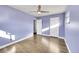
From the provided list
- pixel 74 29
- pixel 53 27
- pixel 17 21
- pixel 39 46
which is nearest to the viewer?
pixel 74 29

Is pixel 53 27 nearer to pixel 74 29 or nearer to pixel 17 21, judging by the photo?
pixel 74 29

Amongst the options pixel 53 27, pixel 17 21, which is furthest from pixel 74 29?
pixel 17 21

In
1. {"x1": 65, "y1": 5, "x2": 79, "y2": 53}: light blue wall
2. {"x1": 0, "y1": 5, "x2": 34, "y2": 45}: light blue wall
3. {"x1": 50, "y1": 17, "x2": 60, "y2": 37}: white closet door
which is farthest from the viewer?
{"x1": 50, "y1": 17, "x2": 60, "y2": 37}: white closet door

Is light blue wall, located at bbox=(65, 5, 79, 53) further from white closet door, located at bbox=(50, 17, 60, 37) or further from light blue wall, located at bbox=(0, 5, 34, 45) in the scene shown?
light blue wall, located at bbox=(0, 5, 34, 45)

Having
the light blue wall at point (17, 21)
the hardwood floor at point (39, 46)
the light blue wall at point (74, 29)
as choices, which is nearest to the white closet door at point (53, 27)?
the hardwood floor at point (39, 46)

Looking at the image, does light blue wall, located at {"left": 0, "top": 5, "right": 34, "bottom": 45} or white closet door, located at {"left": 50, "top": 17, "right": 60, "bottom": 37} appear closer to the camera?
light blue wall, located at {"left": 0, "top": 5, "right": 34, "bottom": 45}

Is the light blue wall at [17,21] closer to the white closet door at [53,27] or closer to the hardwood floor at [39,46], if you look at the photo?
the hardwood floor at [39,46]

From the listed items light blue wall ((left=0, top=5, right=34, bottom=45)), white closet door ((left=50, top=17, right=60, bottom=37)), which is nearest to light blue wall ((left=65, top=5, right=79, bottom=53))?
white closet door ((left=50, top=17, right=60, bottom=37))

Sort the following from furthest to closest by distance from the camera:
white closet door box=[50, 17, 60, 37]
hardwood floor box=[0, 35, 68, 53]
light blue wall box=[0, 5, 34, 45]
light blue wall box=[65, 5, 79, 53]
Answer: white closet door box=[50, 17, 60, 37], light blue wall box=[0, 5, 34, 45], hardwood floor box=[0, 35, 68, 53], light blue wall box=[65, 5, 79, 53]

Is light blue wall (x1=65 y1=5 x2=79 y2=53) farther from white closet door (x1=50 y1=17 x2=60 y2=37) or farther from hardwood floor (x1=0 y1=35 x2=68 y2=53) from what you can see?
white closet door (x1=50 y1=17 x2=60 y2=37)

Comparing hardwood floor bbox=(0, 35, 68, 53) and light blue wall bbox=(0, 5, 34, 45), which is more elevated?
light blue wall bbox=(0, 5, 34, 45)
